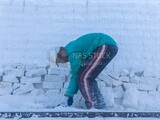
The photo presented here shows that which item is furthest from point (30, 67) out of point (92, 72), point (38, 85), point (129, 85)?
point (129, 85)

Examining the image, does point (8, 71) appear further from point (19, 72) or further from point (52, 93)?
point (52, 93)

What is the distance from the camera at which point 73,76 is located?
21.6 ft

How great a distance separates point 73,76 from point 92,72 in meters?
0.26

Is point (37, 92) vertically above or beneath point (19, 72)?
beneath

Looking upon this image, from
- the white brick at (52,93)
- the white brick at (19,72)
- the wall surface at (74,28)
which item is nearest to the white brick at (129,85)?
the wall surface at (74,28)

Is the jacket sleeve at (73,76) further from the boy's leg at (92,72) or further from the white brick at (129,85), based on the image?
the white brick at (129,85)

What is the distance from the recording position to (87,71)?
256 inches

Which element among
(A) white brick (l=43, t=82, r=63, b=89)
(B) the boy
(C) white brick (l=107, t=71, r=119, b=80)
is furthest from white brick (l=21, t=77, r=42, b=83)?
(C) white brick (l=107, t=71, r=119, b=80)

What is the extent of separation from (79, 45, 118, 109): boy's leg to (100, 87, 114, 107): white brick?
0.98 ft

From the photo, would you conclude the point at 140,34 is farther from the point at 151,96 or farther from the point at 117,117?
the point at 117,117

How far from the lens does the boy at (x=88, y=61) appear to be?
21.3 feet

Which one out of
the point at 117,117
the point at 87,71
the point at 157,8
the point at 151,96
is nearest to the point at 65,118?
the point at 117,117

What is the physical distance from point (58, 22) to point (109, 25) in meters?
0.76

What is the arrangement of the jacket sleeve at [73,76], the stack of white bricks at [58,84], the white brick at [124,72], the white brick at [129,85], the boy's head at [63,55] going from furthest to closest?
the white brick at [124,72] → the white brick at [129,85] → the stack of white bricks at [58,84] → the boy's head at [63,55] → the jacket sleeve at [73,76]
